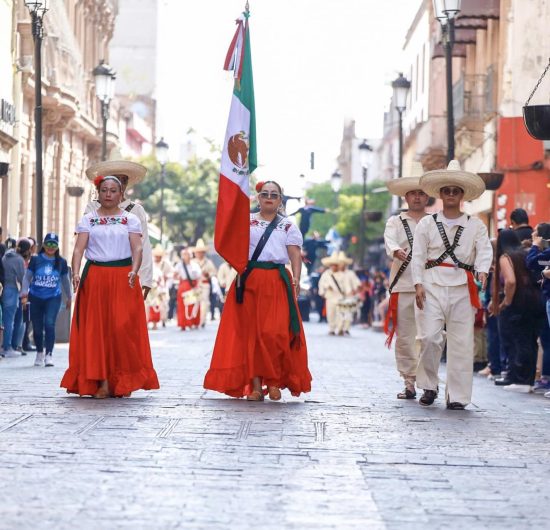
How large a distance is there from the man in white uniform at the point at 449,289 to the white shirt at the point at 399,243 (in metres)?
1.22

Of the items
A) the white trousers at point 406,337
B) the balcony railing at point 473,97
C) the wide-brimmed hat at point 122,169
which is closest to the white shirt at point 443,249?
the white trousers at point 406,337

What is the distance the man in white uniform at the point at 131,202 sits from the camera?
1305cm

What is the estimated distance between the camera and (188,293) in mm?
33906

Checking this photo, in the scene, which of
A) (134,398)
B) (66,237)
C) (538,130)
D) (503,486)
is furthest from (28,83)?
(503,486)

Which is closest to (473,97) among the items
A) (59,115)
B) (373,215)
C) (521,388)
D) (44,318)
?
(59,115)

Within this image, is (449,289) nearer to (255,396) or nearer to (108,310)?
(255,396)

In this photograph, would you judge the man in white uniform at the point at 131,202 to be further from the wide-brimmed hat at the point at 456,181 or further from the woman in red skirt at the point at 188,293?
the woman in red skirt at the point at 188,293

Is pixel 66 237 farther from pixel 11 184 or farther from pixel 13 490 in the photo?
pixel 13 490

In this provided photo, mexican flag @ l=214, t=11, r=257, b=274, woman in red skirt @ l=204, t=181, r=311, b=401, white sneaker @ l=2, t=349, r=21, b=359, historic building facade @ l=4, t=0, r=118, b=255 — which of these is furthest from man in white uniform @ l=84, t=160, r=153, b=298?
historic building facade @ l=4, t=0, r=118, b=255

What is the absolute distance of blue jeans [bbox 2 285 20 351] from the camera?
20188mm

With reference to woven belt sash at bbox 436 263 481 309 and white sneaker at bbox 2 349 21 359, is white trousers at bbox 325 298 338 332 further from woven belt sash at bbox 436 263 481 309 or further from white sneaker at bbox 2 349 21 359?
woven belt sash at bbox 436 263 481 309

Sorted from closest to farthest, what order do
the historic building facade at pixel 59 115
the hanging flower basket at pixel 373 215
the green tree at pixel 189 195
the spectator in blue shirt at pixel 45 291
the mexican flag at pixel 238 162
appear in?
the mexican flag at pixel 238 162 → the spectator in blue shirt at pixel 45 291 → the historic building facade at pixel 59 115 → the hanging flower basket at pixel 373 215 → the green tree at pixel 189 195

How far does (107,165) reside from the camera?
44.7 feet

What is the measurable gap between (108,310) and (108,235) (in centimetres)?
62
